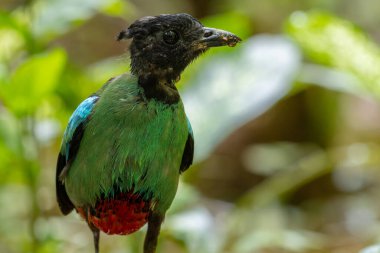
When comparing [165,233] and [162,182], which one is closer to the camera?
[162,182]

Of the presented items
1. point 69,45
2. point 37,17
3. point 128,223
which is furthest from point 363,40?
point 69,45

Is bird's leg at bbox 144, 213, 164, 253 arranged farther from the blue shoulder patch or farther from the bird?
the blue shoulder patch

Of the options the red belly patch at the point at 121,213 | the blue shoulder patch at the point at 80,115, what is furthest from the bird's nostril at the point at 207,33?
the red belly patch at the point at 121,213

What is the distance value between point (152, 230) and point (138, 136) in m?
0.33

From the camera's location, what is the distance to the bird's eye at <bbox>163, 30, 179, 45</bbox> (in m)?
2.53

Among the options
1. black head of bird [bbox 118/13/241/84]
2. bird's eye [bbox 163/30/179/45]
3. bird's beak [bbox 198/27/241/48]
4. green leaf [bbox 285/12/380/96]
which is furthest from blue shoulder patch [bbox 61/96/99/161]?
green leaf [bbox 285/12/380/96]

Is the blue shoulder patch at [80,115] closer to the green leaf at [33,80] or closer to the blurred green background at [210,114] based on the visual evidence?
the blurred green background at [210,114]

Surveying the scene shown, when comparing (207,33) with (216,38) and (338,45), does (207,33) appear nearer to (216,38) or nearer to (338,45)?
(216,38)

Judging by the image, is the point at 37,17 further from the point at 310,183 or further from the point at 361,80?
the point at 310,183

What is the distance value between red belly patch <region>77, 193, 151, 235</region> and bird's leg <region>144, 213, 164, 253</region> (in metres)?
0.03

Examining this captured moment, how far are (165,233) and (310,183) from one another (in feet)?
12.5

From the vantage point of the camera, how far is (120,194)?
2416 mm

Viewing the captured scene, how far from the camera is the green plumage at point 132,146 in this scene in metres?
2.40

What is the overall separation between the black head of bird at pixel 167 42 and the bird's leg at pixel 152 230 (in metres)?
0.43
